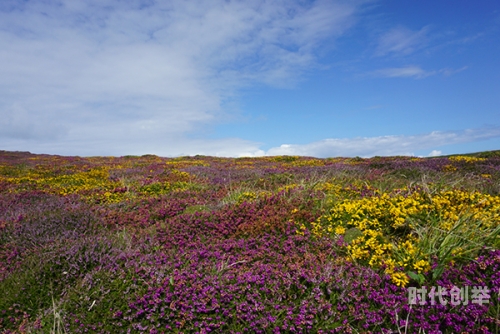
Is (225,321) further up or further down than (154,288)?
further down

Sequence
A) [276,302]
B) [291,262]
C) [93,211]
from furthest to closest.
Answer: [93,211]
[291,262]
[276,302]

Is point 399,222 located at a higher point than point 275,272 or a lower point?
higher

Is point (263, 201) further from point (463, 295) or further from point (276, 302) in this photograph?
point (463, 295)

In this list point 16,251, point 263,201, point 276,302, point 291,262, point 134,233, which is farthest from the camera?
point 263,201

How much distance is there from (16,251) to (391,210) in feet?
23.8

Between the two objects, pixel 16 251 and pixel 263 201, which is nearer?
pixel 16 251

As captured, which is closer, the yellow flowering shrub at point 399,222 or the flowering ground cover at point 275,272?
the flowering ground cover at point 275,272

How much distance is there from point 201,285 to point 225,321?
0.60 metres

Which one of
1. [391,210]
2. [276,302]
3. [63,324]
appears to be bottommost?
[63,324]

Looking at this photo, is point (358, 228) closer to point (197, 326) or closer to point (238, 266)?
point (238, 266)

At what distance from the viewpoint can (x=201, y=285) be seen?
14.0 ft

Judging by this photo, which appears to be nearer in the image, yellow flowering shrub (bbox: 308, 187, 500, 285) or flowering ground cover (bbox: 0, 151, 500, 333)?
flowering ground cover (bbox: 0, 151, 500, 333)

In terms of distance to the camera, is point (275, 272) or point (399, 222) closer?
point (275, 272)

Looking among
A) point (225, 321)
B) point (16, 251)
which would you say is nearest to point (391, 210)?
point (225, 321)
